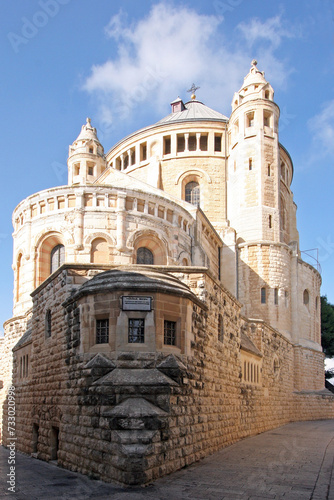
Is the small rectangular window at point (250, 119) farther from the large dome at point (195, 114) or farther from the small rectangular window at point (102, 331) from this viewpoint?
the small rectangular window at point (102, 331)

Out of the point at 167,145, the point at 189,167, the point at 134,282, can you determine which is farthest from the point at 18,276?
the point at 167,145

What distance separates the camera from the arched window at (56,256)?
22.2 metres

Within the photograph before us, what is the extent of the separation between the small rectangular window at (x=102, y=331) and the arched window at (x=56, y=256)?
11982mm

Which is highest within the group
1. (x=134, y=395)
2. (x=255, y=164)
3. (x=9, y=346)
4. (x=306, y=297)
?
(x=255, y=164)

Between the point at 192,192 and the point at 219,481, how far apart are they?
97.9 feet

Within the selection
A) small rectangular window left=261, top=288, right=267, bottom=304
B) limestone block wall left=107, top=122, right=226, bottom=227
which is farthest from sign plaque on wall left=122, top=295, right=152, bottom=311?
limestone block wall left=107, top=122, right=226, bottom=227

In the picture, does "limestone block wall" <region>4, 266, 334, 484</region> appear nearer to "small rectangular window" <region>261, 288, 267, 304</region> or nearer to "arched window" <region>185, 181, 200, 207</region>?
"small rectangular window" <region>261, 288, 267, 304</region>

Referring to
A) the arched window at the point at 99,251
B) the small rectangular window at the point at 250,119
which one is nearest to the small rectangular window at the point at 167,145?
Result: the small rectangular window at the point at 250,119

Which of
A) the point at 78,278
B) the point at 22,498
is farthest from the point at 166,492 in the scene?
the point at 78,278

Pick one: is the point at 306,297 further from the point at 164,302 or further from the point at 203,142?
the point at 164,302

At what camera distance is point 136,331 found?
10352 millimetres

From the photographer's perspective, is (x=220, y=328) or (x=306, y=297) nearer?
(x=220, y=328)

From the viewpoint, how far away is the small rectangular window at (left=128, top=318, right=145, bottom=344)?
406 inches

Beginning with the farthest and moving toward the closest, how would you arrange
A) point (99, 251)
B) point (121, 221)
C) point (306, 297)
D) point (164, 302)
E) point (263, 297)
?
point (306, 297)
point (263, 297)
point (121, 221)
point (99, 251)
point (164, 302)
